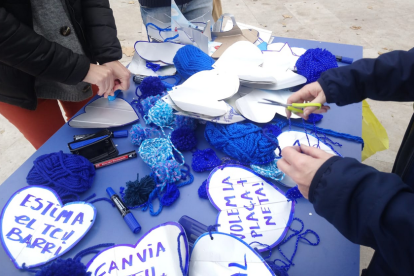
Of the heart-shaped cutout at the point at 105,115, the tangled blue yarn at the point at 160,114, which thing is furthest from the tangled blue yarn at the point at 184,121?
the heart-shaped cutout at the point at 105,115

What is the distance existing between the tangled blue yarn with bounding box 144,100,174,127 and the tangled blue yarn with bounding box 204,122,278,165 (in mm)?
Answer: 127

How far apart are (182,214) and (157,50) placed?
0.69 meters

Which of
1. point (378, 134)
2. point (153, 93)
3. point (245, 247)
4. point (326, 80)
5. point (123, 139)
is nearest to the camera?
point (245, 247)

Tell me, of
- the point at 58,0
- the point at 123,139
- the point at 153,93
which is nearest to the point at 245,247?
the point at 123,139

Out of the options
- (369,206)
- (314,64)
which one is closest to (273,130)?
(314,64)

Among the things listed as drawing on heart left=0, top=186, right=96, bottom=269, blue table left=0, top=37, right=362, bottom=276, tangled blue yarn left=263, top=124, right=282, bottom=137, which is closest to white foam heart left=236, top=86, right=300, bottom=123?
tangled blue yarn left=263, top=124, right=282, bottom=137

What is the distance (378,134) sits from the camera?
1067 millimetres

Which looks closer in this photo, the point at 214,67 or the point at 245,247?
the point at 245,247

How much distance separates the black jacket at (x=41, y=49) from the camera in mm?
605

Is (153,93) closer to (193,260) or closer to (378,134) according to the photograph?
(193,260)

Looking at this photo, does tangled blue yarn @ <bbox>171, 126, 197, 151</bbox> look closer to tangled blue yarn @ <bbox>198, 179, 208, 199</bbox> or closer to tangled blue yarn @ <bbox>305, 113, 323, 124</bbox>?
tangled blue yarn @ <bbox>198, 179, 208, 199</bbox>

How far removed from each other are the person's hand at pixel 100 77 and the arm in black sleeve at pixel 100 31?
10 centimetres

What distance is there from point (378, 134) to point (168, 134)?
32.8 inches

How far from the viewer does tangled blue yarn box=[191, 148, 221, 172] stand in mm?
703
